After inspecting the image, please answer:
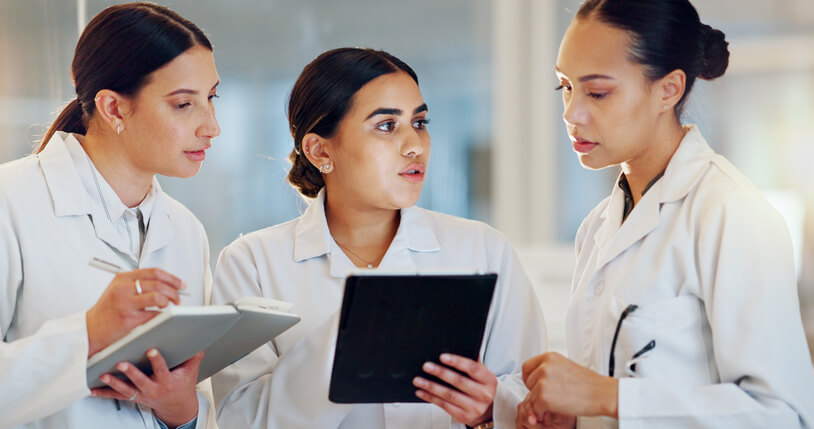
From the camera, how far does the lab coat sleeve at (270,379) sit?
155 cm

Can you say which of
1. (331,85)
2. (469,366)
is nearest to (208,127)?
(331,85)

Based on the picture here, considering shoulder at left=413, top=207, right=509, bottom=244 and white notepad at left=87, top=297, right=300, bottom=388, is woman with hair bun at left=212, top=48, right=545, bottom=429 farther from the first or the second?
white notepad at left=87, top=297, right=300, bottom=388

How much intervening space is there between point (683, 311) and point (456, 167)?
9.83 feet

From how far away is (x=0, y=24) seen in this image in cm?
178

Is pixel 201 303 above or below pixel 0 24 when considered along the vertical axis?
below

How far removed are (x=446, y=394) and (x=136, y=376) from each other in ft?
1.81

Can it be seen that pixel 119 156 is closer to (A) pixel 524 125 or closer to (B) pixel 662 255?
(B) pixel 662 255

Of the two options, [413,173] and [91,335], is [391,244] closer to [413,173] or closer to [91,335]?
[413,173]

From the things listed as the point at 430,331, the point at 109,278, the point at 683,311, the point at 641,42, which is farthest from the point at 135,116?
the point at 683,311

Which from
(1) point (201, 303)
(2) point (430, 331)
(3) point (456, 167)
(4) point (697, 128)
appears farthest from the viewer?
(3) point (456, 167)

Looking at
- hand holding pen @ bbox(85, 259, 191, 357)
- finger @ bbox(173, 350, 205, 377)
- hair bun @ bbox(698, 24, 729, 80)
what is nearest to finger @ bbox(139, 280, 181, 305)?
hand holding pen @ bbox(85, 259, 191, 357)

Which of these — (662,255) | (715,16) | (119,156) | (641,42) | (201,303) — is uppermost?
(715,16)

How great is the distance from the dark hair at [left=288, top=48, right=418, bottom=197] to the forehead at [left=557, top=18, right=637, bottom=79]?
422 millimetres

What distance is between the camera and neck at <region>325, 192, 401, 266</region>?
6.07ft
